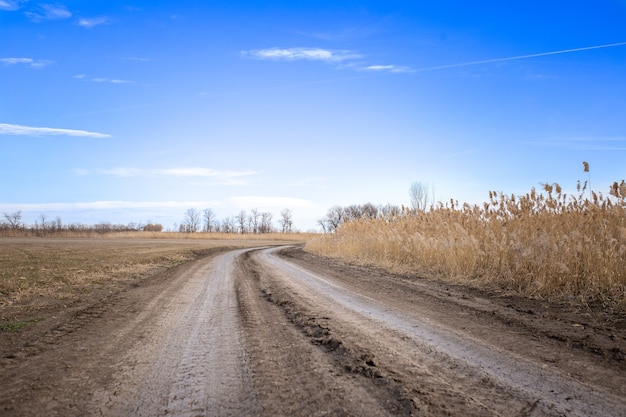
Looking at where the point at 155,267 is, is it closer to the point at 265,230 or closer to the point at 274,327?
the point at 274,327

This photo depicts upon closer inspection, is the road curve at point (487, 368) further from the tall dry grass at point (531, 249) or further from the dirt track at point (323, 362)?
the tall dry grass at point (531, 249)

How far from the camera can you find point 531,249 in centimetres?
698

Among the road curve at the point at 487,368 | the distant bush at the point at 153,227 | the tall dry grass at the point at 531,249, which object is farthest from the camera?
the distant bush at the point at 153,227

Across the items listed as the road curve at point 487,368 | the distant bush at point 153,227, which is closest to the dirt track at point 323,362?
the road curve at point 487,368

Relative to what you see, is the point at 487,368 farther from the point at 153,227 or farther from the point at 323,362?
the point at 153,227

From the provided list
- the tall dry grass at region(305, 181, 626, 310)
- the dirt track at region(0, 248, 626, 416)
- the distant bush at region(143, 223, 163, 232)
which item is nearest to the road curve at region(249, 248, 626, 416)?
the dirt track at region(0, 248, 626, 416)

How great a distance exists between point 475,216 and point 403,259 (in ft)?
8.86

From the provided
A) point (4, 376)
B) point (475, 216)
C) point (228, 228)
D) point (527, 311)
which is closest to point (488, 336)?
point (527, 311)

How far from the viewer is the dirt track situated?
→ 7.63 feet

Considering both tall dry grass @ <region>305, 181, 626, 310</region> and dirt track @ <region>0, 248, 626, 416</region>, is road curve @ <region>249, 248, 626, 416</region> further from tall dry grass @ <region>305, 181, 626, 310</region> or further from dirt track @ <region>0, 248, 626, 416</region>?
tall dry grass @ <region>305, 181, 626, 310</region>

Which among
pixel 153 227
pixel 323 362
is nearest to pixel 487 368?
pixel 323 362

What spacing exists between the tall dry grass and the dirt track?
99 cm

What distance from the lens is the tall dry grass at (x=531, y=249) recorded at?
5.81 m

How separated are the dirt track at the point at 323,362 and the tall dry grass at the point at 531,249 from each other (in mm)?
989
